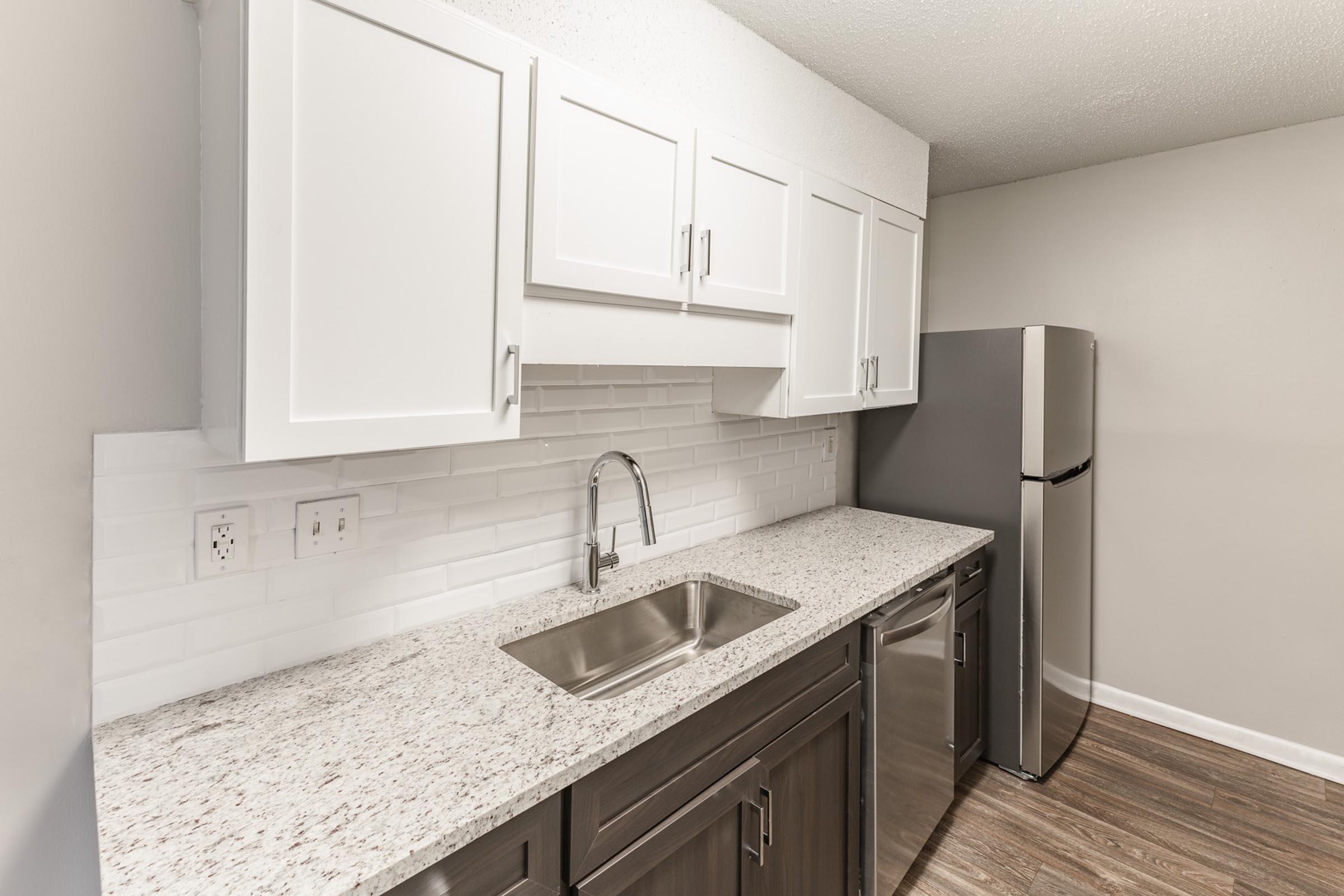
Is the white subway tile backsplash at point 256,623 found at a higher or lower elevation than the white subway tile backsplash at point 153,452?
lower

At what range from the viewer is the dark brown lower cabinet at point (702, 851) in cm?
111

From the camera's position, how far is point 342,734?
1059 millimetres

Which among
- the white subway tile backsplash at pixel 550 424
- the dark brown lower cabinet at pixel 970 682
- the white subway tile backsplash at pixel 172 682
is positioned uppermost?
the white subway tile backsplash at pixel 550 424

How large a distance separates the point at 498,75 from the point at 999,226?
2772 mm

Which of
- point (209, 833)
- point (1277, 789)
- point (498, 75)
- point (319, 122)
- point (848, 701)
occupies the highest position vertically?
point (498, 75)

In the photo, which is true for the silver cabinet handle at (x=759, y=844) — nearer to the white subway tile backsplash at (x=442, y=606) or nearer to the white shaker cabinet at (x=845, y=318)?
the white subway tile backsplash at (x=442, y=606)

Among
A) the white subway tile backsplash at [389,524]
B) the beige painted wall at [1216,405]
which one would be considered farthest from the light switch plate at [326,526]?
the beige painted wall at [1216,405]

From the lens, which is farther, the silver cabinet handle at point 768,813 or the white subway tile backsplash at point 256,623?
the silver cabinet handle at point 768,813

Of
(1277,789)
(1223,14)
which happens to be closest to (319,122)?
(1223,14)

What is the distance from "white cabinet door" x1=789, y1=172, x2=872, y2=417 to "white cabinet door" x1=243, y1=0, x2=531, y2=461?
99 cm

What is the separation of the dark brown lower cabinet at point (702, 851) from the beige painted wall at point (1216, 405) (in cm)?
235

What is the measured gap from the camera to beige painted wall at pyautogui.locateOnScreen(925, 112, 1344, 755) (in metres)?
2.46

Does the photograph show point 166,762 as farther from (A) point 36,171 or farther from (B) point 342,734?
(A) point 36,171

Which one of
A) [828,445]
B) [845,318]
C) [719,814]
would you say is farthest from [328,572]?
[828,445]
